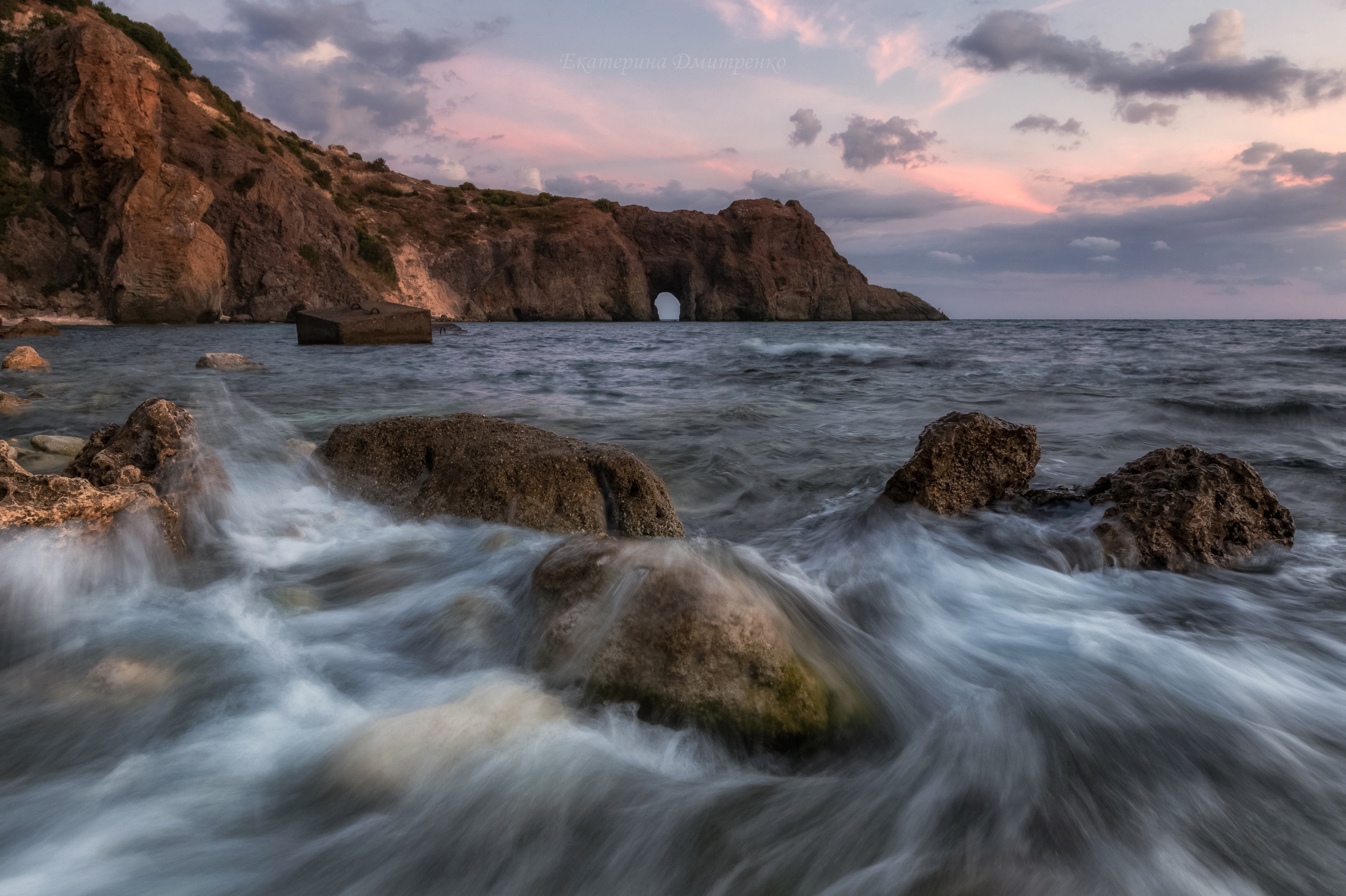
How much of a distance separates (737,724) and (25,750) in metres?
1.89

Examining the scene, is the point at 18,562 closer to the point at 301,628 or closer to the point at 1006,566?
the point at 301,628

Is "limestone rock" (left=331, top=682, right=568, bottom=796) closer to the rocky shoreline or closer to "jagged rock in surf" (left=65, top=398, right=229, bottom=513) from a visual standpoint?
the rocky shoreline

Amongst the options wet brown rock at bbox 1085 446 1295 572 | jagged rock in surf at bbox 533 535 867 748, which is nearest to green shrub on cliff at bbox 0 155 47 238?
jagged rock in surf at bbox 533 535 867 748

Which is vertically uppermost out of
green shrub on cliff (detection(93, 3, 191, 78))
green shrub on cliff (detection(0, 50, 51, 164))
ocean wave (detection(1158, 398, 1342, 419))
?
green shrub on cliff (detection(93, 3, 191, 78))

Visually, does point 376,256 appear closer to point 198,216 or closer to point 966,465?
point 198,216

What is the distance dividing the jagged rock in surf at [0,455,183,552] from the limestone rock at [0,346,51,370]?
1136cm

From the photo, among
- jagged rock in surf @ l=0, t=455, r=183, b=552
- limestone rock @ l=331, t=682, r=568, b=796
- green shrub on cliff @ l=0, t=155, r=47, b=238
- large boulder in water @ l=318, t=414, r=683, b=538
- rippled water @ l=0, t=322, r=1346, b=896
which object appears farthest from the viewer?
green shrub on cliff @ l=0, t=155, r=47, b=238

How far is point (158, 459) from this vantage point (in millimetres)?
3436

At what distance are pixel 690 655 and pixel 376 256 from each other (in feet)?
180

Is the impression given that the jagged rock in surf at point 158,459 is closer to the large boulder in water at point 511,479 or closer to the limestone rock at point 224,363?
the large boulder in water at point 511,479

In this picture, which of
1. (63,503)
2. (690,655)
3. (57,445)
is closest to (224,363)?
(57,445)

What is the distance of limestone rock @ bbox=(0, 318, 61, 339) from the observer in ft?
63.0

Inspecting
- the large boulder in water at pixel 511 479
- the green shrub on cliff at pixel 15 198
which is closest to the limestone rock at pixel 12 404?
the large boulder in water at pixel 511 479

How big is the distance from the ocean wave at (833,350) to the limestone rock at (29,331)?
69.3 ft
